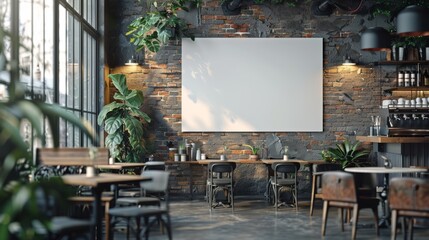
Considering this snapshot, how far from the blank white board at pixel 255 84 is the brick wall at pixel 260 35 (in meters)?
0.15

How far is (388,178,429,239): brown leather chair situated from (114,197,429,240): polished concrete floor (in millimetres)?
1293

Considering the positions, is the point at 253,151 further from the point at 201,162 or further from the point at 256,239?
the point at 256,239

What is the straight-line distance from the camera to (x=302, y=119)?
44.3 ft

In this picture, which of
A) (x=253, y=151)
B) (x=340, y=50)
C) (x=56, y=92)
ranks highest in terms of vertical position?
(x=340, y=50)

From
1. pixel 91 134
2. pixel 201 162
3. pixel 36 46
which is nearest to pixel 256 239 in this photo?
pixel 36 46

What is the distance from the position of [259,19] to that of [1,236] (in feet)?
37.7

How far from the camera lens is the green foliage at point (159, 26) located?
12961 millimetres

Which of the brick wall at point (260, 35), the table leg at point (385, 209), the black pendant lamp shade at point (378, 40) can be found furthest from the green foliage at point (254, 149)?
the table leg at point (385, 209)

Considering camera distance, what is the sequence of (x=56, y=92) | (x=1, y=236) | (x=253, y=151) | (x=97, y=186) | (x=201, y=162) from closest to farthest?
1. (x=1, y=236)
2. (x=97, y=186)
3. (x=56, y=92)
4. (x=201, y=162)
5. (x=253, y=151)

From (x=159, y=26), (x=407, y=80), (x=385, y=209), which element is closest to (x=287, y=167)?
(x=385, y=209)

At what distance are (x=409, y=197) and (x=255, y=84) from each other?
6917 mm

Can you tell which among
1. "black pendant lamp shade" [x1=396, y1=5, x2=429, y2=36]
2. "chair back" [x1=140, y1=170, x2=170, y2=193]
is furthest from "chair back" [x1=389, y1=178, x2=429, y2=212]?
"black pendant lamp shade" [x1=396, y1=5, x2=429, y2=36]

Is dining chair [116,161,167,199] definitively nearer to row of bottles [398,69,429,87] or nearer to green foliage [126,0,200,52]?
green foliage [126,0,200,52]

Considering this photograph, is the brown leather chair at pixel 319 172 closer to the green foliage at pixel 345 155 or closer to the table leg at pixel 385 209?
the table leg at pixel 385 209
